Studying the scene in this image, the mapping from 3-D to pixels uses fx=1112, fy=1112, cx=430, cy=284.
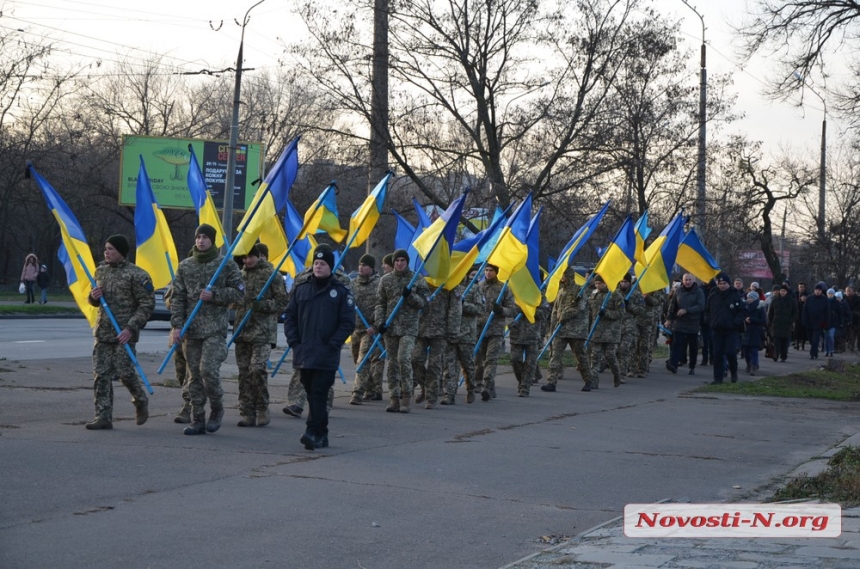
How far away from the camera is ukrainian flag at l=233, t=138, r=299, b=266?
1189 cm

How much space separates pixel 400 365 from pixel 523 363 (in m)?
3.50

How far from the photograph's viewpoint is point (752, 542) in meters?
6.01

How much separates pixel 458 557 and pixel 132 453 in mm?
3773

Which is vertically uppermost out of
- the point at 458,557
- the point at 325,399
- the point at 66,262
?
the point at 66,262

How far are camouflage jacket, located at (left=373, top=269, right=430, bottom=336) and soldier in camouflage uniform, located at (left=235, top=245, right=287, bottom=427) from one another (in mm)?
1765

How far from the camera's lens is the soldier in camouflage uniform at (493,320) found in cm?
1502

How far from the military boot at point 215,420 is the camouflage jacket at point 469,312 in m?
4.43

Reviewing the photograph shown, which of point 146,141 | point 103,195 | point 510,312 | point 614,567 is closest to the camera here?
point 614,567

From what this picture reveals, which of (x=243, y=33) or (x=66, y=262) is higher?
(x=243, y=33)

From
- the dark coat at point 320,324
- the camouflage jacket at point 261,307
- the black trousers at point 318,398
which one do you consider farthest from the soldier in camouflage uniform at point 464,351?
the black trousers at point 318,398

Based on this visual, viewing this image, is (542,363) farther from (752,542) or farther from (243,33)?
(752,542)

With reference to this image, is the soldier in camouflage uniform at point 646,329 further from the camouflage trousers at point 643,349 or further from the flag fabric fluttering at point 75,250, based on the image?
the flag fabric fluttering at point 75,250

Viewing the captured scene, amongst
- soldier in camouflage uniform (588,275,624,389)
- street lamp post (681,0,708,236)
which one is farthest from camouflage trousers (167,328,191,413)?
street lamp post (681,0,708,236)

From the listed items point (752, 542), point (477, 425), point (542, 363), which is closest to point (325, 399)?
point (477, 425)
